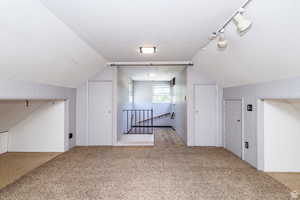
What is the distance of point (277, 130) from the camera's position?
10.2ft

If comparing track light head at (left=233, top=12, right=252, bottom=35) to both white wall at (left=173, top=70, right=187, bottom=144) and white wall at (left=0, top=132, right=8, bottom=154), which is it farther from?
white wall at (left=0, top=132, right=8, bottom=154)

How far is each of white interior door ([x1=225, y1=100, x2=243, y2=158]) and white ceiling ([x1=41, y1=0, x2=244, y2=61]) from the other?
5.96 ft

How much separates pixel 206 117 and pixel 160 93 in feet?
15.0

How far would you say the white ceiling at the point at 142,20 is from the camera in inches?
78.3

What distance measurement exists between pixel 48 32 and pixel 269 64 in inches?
123

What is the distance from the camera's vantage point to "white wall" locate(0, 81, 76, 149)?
2431 millimetres

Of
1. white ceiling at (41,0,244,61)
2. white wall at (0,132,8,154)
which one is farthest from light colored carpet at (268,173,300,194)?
white wall at (0,132,8,154)

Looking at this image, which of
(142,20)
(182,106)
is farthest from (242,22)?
(182,106)

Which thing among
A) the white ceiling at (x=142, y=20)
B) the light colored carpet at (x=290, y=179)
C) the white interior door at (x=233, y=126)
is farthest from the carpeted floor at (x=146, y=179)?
the white ceiling at (x=142, y=20)

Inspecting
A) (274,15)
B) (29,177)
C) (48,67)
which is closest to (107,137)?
(29,177)

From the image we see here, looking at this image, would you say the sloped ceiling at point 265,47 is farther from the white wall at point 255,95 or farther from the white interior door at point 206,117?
the white interior door at point 206,117

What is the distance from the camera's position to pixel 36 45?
7.60 feet

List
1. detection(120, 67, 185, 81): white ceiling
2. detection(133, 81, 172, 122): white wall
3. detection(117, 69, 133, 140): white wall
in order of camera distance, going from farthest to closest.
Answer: detection(133, 81, 172, 122): white wall
detection(120, 67, 185, 81): white ceiling
detection(117, 69, 133, 140): white wall

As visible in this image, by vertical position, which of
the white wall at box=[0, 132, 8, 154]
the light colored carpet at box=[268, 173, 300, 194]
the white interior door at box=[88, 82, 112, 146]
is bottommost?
the light colored carpet at box=[268, 173, 300, 194]
